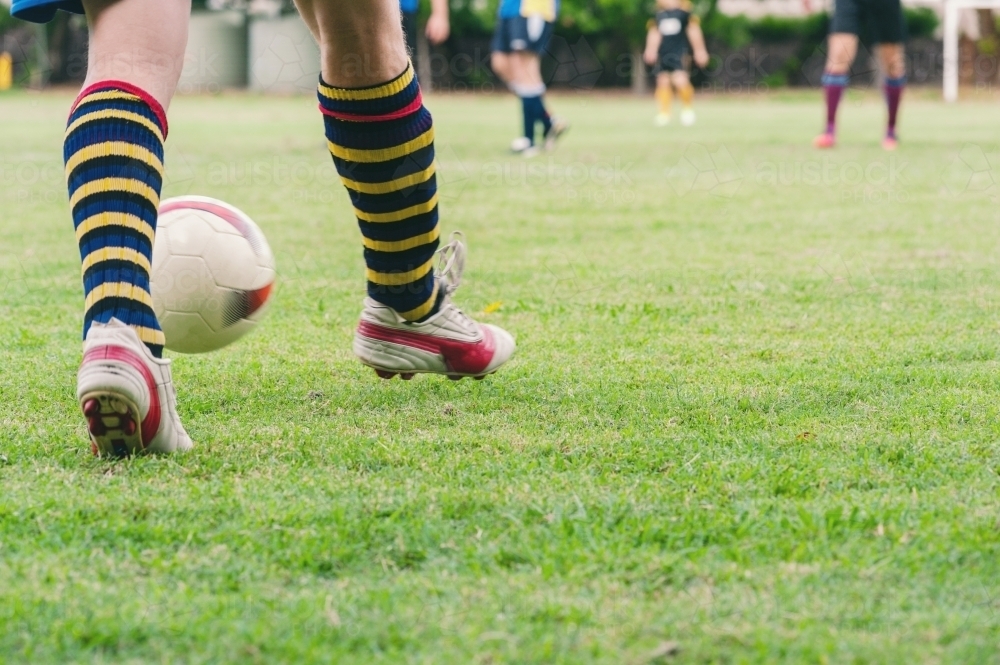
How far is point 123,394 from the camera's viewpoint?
1.75 m

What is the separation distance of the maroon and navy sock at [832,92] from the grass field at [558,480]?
580 cm

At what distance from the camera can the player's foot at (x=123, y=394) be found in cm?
175

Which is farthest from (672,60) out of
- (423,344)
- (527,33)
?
(423,344)

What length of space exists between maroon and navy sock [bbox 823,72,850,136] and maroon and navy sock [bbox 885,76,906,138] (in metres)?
0.34

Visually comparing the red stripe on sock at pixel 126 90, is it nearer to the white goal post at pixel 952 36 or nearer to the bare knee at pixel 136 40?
the bare knee at pixel 136 40

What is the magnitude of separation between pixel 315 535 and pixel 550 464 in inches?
18.5

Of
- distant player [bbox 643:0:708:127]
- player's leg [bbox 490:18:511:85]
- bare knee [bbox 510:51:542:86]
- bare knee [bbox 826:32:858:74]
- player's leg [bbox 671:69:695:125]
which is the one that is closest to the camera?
bare knee [bbox 826:32:858:74]

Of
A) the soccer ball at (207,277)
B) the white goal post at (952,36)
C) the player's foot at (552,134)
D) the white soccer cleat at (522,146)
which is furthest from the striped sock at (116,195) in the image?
the white goal post at (952,36)

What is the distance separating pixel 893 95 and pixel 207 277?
8.53m

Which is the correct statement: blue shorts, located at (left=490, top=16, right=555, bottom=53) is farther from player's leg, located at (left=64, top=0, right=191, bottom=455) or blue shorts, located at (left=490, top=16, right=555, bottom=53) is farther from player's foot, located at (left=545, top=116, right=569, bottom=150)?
player's leg, located at (left=64, top=0, right=191, bottom=455)

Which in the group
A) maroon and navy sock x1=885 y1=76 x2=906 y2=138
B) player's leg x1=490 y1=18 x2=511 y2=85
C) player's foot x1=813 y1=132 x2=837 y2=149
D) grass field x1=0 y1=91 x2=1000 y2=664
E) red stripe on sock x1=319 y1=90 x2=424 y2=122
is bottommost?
grass field x1=0 y1=91 x2=1000 y2=664

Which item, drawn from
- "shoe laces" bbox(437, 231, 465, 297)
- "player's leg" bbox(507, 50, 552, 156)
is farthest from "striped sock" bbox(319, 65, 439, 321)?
"player's leg" bbox(507, 50, 552, 156)

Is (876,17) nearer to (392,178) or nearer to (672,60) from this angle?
(392,178)

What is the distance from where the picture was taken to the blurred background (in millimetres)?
28766
